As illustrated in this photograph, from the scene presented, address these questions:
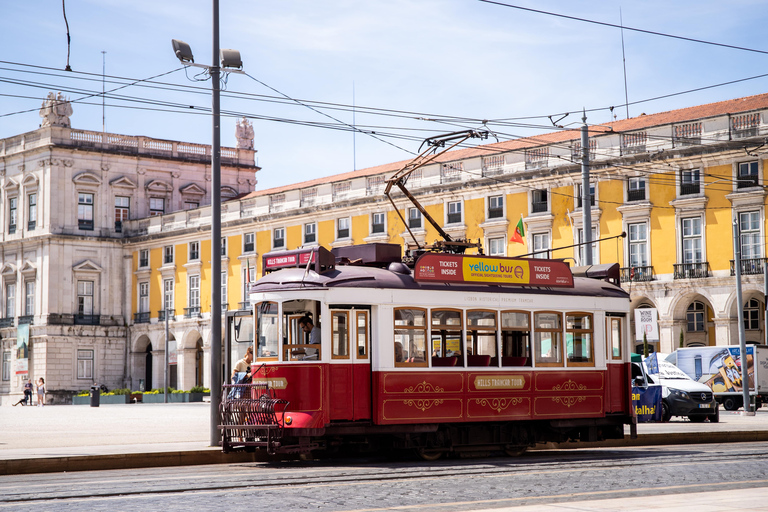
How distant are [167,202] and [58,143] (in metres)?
8.51

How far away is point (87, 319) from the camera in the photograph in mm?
69250

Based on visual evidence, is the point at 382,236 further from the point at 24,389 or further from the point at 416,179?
the point at 24,389

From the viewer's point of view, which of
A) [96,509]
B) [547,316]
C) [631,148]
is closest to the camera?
[96,509]

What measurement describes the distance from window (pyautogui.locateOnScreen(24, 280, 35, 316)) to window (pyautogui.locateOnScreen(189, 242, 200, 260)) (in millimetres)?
11275

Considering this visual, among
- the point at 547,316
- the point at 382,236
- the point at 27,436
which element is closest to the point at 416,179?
the point at 382,236

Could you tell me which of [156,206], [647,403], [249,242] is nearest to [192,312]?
[249,242]

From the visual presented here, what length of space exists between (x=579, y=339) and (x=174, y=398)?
153ft

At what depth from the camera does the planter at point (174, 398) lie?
197 feet

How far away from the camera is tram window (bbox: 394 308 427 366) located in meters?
15.7

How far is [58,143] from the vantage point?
67.3 meters

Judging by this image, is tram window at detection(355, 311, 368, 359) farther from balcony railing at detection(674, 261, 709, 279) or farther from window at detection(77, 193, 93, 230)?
window at detection(77, 193, 93, 230)

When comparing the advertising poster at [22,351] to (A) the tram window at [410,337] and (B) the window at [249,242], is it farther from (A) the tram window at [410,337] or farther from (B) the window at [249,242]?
(A) the tram window at [410,337]

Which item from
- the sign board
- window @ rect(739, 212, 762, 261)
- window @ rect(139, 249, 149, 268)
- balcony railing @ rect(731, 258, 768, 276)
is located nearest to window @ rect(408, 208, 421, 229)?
window @ rect(739, 212, 762, 261)

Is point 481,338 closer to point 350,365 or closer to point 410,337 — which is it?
point 410,337
